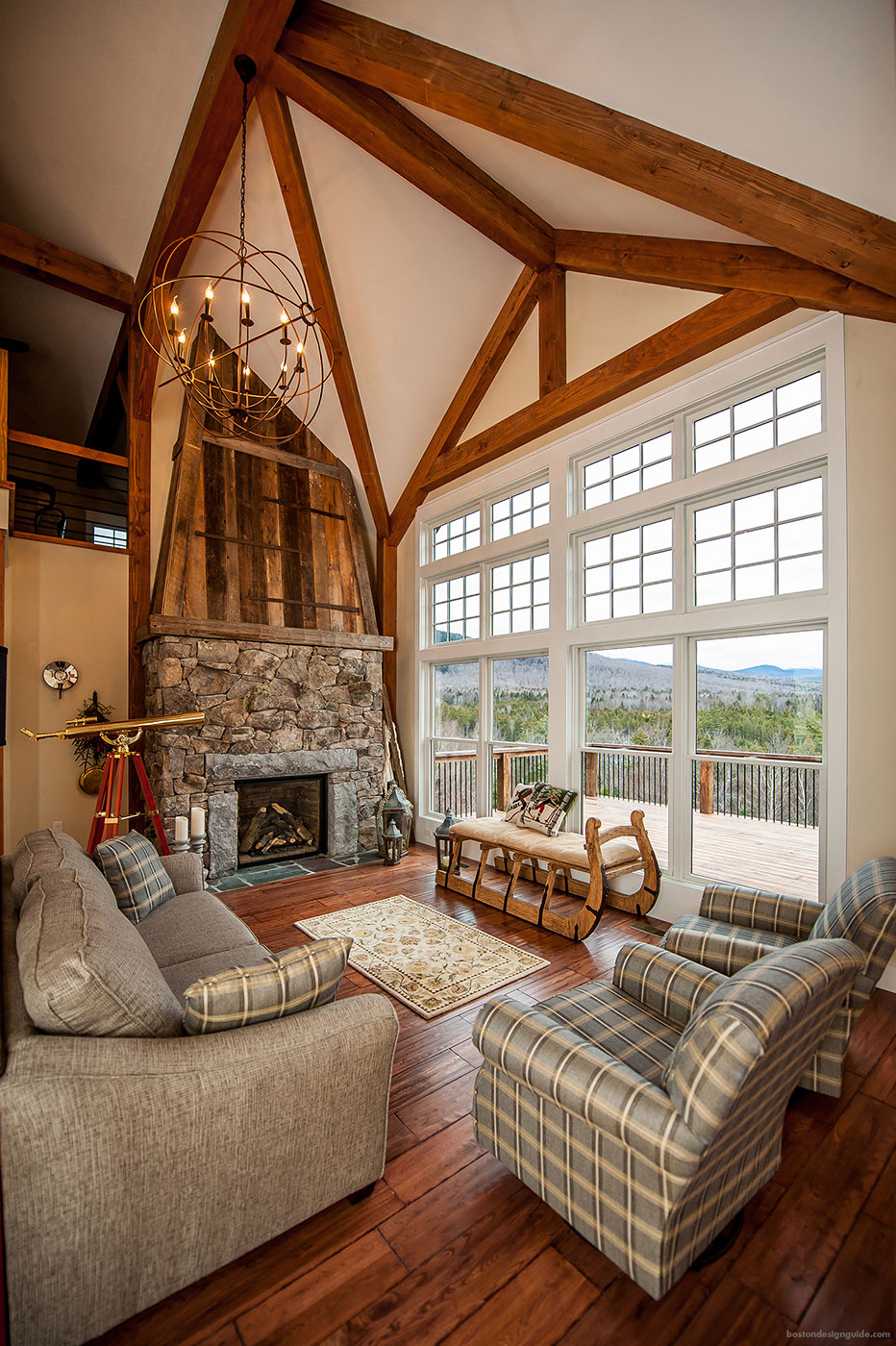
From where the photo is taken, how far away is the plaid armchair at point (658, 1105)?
129cm

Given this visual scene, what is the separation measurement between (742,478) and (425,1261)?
4.05 metres

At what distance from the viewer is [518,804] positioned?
4.64 metres

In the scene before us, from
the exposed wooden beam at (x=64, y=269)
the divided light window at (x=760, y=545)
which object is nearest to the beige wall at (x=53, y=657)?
the exposed wooden beam at (x=64, y=269)

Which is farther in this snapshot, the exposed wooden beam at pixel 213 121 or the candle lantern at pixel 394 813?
the candle lantern at pixel 394 813

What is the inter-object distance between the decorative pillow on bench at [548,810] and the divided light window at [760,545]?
1735mm

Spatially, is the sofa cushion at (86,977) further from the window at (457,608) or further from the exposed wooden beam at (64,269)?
the exposed wooden beam at (64,269)

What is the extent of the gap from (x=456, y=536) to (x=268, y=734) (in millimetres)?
2696

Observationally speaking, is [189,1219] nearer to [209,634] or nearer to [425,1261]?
[425,1261]

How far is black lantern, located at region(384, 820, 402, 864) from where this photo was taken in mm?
5402

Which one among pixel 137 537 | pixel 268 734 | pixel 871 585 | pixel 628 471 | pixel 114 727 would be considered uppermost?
pixel 628 471

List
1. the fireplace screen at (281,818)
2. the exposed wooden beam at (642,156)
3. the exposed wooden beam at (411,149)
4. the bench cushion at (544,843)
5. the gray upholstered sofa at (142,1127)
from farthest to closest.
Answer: the fireplace screen at (281,818)
the bench cushion at (544,843)
the exposed wooden beam at (411,149)
the exposed wooden beam at (642,156)
the gray upholstered sofa at (142,1127)

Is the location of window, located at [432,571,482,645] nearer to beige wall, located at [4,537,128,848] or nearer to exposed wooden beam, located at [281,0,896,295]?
beige wall, located at [4,537,128,848]

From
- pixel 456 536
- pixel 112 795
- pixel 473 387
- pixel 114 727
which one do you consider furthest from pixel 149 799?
pixel 473 387

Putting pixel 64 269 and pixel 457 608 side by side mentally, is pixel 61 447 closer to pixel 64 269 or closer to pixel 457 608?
pixel 64 269
